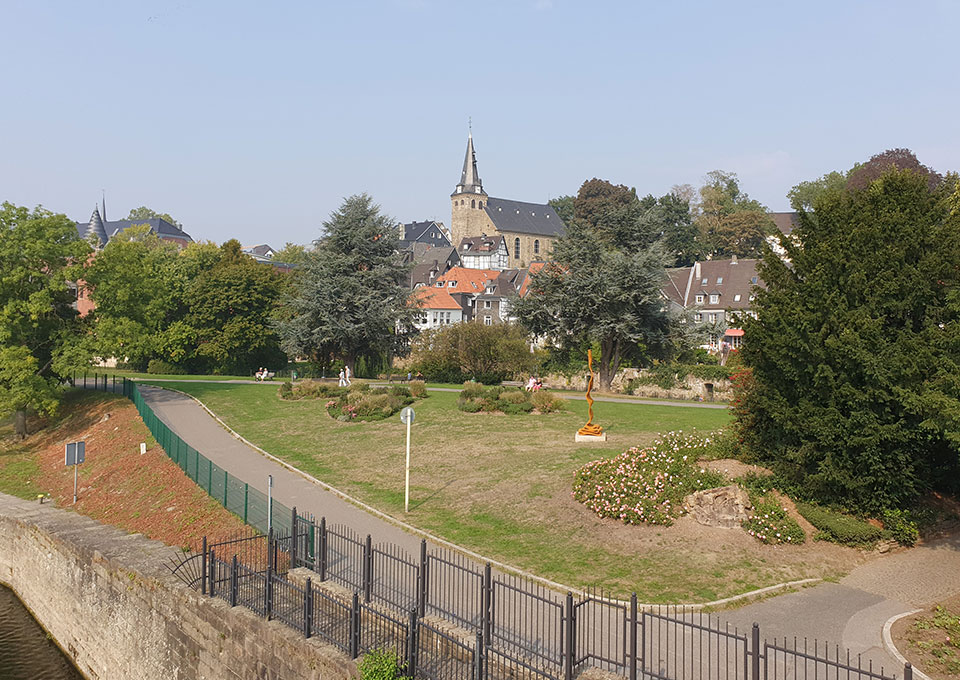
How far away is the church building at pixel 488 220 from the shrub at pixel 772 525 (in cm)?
12883

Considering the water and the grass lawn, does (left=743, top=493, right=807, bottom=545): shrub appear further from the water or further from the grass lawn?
the water

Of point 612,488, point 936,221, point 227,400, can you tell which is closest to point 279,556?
point 612,488

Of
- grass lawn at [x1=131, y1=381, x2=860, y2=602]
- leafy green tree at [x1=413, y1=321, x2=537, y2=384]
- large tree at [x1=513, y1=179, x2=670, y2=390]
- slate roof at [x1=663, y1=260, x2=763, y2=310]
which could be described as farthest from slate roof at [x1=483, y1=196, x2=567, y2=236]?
grass lawn at [x1=131, y1=381, x2=860, y2=602]

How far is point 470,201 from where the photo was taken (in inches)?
5768

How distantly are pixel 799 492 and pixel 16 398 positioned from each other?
2889 centimetres

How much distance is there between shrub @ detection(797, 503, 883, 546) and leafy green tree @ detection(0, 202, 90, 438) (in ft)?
95.7

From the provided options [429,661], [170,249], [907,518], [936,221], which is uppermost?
[170,249]

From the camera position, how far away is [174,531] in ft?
65.5

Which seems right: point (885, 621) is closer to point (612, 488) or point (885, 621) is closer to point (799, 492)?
point (799, 492)

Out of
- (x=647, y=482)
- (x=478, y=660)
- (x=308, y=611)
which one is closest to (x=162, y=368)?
(x=647, y=482)

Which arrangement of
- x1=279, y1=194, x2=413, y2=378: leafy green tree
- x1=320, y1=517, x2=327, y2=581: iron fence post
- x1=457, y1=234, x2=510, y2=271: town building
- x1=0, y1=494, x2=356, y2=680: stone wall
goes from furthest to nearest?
x1=457, y1=234, x2=510, y2=271: town building
x1=279, y1=194, x2=413, y2=378: leafy green tree
x1=320, y1=517, x2=327, y2=581: iron fence post
x1=0, y1=494, x2=356, y2=680: stone wall

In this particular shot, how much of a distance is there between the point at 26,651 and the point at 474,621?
558 inches

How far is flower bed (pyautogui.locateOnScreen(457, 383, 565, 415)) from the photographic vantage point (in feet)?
103

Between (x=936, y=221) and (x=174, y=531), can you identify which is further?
(x=174, y=531)
